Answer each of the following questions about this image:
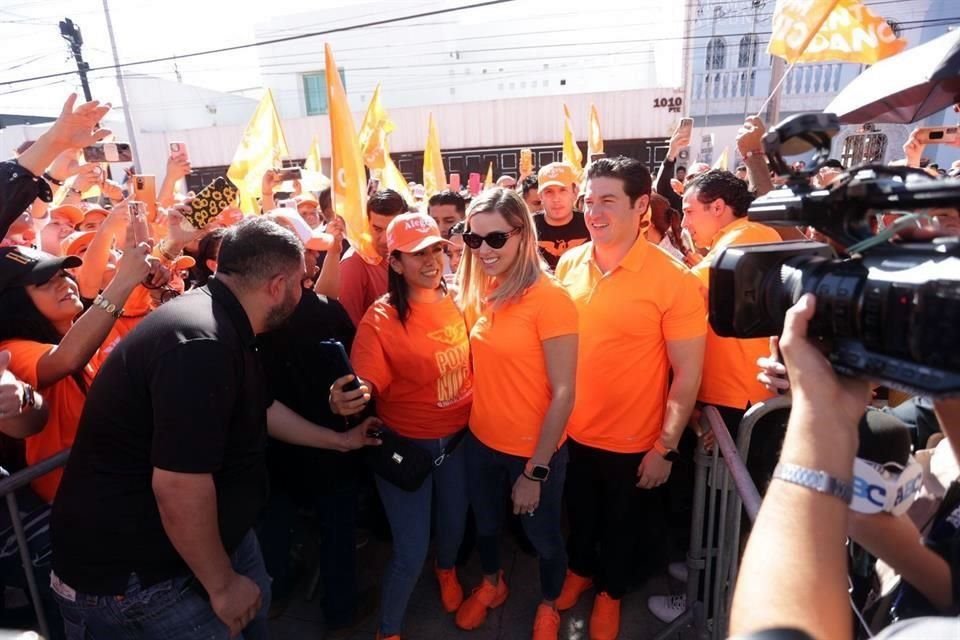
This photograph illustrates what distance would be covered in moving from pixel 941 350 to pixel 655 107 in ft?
76.9

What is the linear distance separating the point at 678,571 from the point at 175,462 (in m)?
2.63

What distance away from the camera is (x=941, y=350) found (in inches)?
30.0

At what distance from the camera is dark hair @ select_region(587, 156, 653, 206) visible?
2551 mm

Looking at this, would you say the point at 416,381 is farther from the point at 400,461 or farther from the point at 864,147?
the point at 864,147

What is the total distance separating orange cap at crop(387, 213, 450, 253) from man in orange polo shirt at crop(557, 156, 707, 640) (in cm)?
78

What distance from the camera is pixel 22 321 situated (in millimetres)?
2154

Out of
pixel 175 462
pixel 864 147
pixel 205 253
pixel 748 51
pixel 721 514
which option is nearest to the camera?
pixel 175 462

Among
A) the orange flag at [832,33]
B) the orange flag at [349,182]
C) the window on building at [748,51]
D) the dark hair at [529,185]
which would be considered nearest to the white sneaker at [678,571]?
the orange flag at [349,182]

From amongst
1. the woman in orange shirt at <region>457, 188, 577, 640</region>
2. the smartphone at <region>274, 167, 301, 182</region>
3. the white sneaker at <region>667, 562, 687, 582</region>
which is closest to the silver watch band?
the woman in orange shirt at <region>457, 188, 577, 640</region>

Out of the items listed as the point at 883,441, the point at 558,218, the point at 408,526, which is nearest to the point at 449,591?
the point at 408,526

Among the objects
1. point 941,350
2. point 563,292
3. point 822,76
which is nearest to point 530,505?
point 563,292

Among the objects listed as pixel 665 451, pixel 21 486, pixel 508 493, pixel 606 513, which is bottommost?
pixel 606 513

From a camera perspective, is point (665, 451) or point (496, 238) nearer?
point (496, 238)

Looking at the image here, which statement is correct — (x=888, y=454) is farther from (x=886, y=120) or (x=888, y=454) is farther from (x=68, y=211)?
(x=68, y=211)
